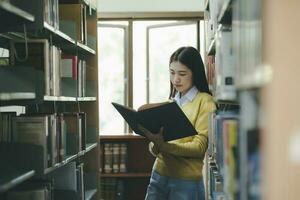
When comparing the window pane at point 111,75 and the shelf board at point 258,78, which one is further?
the window pane at point 111,75

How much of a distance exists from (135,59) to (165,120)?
2855mm

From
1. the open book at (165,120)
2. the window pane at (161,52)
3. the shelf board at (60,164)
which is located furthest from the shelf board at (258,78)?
the window pane at (161,52)

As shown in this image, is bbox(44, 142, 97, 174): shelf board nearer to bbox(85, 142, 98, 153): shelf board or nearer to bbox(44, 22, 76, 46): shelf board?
bbox(85, 142, 98, 153): shelf board

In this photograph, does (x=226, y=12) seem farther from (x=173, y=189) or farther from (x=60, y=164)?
(x=60, y=164)

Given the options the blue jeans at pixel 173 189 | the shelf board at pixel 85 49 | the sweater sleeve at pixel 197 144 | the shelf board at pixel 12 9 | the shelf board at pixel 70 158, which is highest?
the shelf board at pixel 85 49

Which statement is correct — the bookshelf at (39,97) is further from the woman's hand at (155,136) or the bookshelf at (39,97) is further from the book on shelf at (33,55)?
the woman's hand at (155,136)

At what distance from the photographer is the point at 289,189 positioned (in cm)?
116

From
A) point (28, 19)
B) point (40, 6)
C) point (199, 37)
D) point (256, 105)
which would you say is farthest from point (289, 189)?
point (199, 37)

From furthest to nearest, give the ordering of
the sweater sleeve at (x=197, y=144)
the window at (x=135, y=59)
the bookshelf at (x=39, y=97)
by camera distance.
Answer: the window at (x=135, y=59) < the sweater sleeve at (x=197, y=144) < the bookshelf at (x=39, y=97)

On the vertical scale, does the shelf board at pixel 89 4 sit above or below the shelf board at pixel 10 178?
above

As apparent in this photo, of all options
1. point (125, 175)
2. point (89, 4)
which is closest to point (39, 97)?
point (89, 4)

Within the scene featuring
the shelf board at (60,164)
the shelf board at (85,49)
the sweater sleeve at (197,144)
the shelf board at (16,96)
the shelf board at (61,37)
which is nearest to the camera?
the shelf board at (16,96)

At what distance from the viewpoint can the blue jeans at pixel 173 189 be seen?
3045 mm

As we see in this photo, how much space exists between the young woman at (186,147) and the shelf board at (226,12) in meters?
0.86
